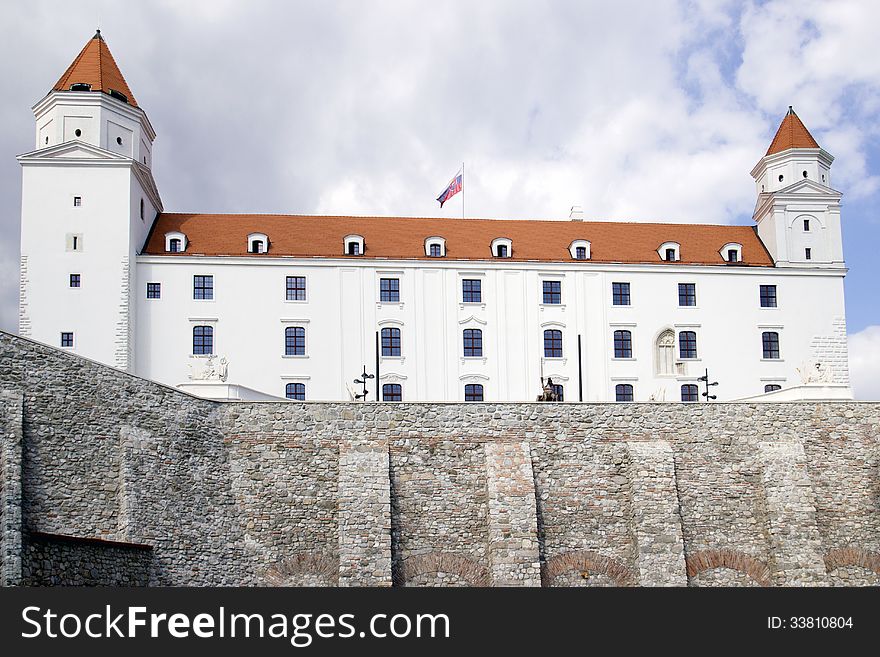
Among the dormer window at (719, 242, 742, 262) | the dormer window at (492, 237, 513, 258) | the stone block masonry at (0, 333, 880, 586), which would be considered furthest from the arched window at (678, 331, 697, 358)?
the stone block masonry at (0, 333, 880, 586)

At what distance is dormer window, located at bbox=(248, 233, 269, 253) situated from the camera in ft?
161

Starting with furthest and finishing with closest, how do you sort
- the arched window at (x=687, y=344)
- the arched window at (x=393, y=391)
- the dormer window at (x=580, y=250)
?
the dormer window at (x=580, y=250), the arched window at (x=687, y=344), the arched window at (x=393, y=391)

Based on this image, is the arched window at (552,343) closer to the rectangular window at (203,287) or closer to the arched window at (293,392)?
the arched window at (293,392)

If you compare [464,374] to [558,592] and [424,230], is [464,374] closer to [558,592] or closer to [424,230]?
[424,230]

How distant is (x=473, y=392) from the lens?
159ft

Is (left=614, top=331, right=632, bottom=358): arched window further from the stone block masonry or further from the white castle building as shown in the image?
the stone block masonry

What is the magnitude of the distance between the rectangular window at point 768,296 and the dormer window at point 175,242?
2624 centimetres

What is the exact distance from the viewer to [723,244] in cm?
5294

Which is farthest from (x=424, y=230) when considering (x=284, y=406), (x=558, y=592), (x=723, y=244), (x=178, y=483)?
(x=558, y=592)

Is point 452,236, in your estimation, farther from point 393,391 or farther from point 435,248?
point 393,391

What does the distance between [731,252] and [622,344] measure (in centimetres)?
740

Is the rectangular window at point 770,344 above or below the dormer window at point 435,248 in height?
below

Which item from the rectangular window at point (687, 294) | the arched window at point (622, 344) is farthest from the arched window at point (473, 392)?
the rectangular window at point (687, 294)

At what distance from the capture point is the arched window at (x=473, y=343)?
160 ft
